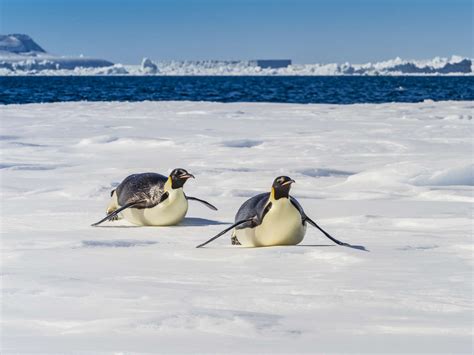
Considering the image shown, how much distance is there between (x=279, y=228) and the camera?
5.21m

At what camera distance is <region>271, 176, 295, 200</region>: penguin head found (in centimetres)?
510

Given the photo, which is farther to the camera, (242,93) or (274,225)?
(242,93)

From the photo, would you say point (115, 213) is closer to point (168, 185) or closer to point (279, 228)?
point (168, 185)

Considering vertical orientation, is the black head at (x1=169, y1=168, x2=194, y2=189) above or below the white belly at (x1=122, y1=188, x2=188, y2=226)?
above

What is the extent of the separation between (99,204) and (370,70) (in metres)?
173

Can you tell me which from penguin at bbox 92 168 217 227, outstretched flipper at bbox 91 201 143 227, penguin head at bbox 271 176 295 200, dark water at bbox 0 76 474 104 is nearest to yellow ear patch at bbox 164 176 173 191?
penguin at bbox 92 168 217 227

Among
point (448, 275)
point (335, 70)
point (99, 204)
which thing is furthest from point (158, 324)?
point (335, 70)

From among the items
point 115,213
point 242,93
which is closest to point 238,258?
point 115,213

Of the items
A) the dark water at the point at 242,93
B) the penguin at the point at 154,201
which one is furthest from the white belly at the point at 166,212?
the dark water at the point at 242,93

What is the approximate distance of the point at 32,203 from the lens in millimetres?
7074

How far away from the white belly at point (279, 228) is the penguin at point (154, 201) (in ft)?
2.94

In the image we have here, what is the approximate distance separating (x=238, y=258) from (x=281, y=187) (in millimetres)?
500

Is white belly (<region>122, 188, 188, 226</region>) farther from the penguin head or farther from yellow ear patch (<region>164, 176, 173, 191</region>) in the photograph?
the penguin head

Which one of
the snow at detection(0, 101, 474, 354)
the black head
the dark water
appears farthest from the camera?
the dark water
